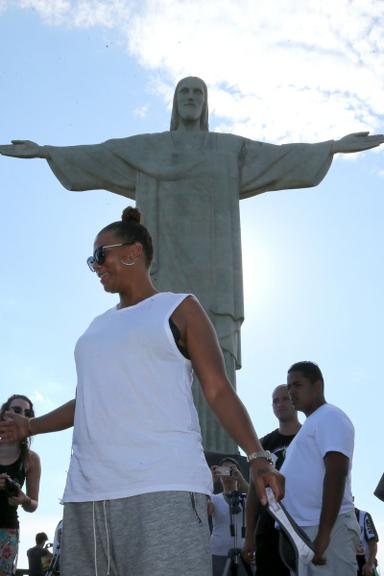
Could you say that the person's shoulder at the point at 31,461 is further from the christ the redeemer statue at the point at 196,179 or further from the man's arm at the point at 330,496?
the christ the redeemer statue at the point at 196,179

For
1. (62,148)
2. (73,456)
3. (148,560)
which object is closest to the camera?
(148,560)

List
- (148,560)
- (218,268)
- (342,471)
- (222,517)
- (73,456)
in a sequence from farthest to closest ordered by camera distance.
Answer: (218,268), (222,517), (342,471), (73,456), (148,560)

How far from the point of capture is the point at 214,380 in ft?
10.8

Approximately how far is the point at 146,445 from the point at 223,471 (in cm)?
501

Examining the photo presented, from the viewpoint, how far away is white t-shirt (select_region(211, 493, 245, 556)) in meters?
7.65

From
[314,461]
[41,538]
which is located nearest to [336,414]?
[314,461]

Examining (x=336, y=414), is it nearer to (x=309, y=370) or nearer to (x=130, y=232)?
(x=309, y=370)

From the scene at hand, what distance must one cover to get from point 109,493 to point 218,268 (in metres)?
7.52

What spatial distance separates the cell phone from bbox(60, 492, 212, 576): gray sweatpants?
15.9ft

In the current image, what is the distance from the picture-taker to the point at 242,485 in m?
7.95

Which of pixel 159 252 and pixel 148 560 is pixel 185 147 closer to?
pixel 159 252

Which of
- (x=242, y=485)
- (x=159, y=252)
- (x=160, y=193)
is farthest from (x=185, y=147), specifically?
(x=242, y=485)

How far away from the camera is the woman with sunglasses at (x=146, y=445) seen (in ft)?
9.87

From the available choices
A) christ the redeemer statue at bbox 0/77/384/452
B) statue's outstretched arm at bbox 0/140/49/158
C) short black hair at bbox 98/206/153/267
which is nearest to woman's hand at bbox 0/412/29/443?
short black hair at bbox 98/206/153/267
